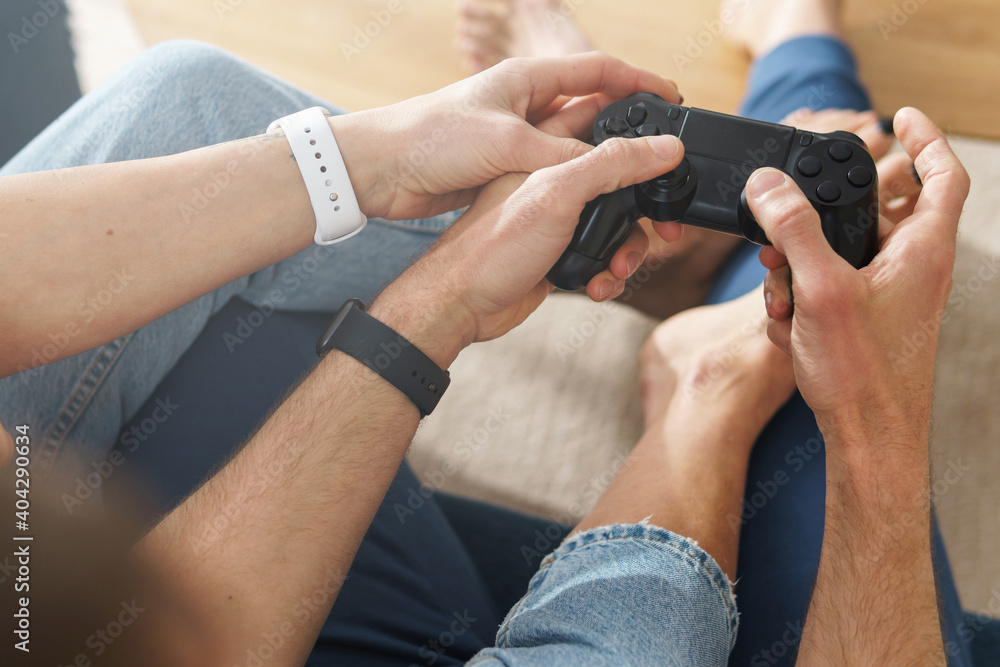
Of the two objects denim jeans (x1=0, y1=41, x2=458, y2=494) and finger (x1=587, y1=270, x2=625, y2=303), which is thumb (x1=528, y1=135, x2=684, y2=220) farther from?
denim jeans (x1=0, y1=41, x2=458, y2=494)

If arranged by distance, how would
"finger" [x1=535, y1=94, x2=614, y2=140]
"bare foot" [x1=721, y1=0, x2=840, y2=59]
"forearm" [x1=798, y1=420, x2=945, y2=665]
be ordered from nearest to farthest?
1. "forearm" [x1=798, y1=420, x2=945, y2=665]
2. "finger" [x1=535, y1=94, x2=614, y2=140]
3. "bare foot" [x1=721, y1=0, x2=840, y2=59]

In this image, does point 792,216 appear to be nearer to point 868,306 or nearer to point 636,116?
point 868,306

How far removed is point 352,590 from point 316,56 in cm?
100

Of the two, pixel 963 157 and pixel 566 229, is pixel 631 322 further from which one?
pixel 963 157

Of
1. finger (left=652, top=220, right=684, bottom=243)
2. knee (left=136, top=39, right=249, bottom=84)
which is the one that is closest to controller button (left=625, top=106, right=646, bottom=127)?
finger (left=652, top=220, right=684, bottom=243)

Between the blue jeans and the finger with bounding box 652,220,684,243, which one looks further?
the finger with bounding box 652,220,684,243

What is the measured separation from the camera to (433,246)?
2.20 ft

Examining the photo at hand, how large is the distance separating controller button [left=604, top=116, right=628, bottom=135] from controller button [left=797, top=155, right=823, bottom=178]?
16 cm

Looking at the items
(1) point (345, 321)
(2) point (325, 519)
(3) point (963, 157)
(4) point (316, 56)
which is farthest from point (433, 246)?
(3) point (963, 157)

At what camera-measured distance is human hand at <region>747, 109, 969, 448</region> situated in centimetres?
51

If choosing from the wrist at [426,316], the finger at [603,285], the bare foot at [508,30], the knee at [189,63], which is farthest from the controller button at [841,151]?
the bare foot at [508,30]

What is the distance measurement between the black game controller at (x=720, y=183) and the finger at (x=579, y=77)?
0.04 meters

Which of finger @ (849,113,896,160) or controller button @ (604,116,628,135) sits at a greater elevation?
controller button @ (604,116,628,135)

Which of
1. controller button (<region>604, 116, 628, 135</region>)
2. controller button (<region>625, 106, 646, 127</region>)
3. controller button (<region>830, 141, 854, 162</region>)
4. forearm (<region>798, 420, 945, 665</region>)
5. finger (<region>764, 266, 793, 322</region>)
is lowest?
forearm (<region>798, 420, 945, 665</region>)
